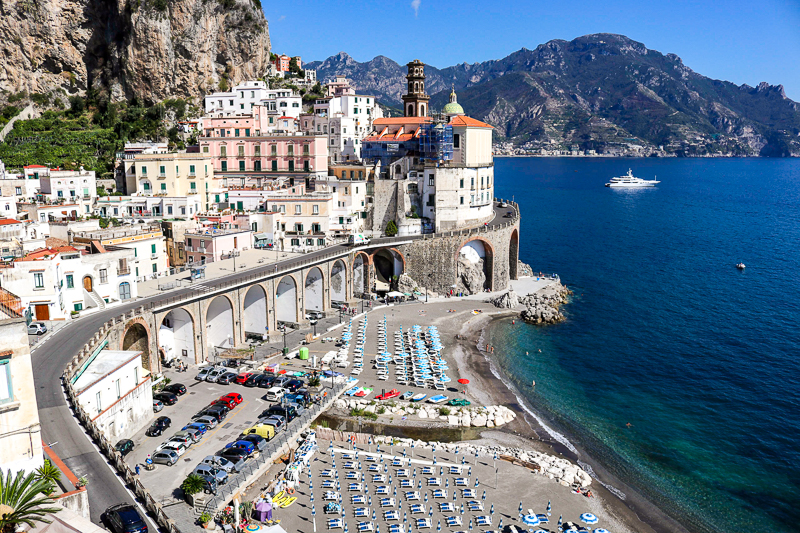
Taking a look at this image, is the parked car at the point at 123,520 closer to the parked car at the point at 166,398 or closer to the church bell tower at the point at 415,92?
the parked car at the point at 166,398

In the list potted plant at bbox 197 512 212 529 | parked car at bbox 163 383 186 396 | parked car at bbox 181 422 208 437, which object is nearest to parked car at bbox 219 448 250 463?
parked car at bbox 181 422 208 437

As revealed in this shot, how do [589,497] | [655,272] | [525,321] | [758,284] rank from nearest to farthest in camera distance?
[589,497] < [525,321] < [758,284] < [655,272]

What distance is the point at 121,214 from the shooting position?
221ft

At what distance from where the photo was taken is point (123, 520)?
871 inches

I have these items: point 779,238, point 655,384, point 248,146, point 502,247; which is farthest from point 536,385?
point 779,238

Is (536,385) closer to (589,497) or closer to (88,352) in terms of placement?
(589,497)

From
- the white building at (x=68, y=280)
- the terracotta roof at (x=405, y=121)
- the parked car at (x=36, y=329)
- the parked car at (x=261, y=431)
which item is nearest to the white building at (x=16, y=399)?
the parked car at (x=261, y=431)

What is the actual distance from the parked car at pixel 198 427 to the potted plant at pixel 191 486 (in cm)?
604

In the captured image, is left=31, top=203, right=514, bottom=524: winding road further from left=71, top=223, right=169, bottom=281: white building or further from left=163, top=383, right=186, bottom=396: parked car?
left=163, top=383, right=186, bottom=396: parked car

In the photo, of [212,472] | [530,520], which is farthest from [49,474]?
[530,520]

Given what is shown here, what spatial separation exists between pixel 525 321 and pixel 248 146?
45.1 meters

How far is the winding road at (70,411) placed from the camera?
2393 centimetres

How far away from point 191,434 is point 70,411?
769 cm

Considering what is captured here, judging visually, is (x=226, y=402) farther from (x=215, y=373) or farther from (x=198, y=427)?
(x=215, y=373)
